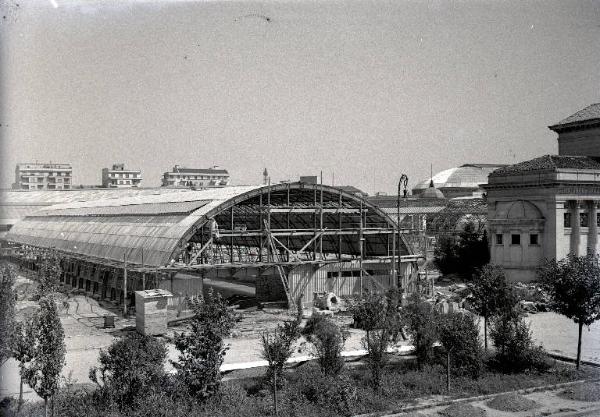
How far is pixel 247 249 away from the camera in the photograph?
5344cm

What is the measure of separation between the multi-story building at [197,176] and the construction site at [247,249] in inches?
4777

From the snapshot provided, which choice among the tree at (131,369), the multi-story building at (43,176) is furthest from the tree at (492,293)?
the multi-story building at (43,176)

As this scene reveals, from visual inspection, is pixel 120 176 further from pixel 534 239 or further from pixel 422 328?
pixel 422 328

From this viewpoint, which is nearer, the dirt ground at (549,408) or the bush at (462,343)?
the dirt ground at (549,408)

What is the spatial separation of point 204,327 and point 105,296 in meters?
25.6

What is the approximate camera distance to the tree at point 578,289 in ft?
83.9

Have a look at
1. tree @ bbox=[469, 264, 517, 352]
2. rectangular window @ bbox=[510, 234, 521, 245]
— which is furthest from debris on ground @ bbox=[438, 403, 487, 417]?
rectangular window @ bbox=[510, 234, 521, 245]

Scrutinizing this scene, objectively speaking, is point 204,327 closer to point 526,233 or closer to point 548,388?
point 548,388

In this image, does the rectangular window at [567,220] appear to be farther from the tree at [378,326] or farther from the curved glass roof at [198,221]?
the tree at [378,326]

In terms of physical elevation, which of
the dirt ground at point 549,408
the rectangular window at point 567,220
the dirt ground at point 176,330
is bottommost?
the dirt ground at point 549,408

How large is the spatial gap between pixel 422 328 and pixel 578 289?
6.70 meters

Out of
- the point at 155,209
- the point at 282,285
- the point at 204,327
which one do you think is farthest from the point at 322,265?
the point at 204,327

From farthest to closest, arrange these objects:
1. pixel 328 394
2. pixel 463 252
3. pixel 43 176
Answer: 1. pixel 43 176
2. pixel 463 252
3. pixel 328 394

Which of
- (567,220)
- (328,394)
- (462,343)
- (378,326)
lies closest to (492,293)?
(462,343)
